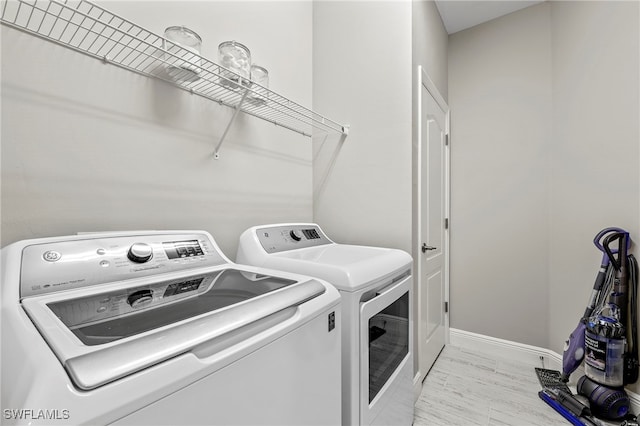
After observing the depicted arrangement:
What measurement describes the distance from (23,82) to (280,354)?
1184 millimetres

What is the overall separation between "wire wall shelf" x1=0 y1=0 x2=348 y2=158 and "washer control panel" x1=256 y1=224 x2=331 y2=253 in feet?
1.71

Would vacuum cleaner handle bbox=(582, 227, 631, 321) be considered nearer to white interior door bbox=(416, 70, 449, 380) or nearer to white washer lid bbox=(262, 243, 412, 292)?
white interior door bbox=(416, 70, 449, 380)

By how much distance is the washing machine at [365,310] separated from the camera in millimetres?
1019

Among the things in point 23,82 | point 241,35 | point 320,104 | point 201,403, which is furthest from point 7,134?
point 320,104

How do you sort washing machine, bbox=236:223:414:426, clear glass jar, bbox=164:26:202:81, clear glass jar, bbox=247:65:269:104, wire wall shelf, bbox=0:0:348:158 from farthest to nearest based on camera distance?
1. clear glass jar, bbox=247:65:269:104
2. clear glass jar, bbox=164:26:202:81
3. washing machine, bbox=236:223:414:426
4. wire wall shelf, bbox=0:0:348:158

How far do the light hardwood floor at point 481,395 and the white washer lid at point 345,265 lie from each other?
1.09 metres

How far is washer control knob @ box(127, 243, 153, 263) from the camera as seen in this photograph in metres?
0.94

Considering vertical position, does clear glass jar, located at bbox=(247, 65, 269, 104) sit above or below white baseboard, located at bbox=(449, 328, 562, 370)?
above

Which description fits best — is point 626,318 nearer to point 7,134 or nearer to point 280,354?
point 280,354

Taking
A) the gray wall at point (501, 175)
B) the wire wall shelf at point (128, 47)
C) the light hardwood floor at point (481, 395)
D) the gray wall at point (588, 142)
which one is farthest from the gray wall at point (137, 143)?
the gray wall at point (588, 142)

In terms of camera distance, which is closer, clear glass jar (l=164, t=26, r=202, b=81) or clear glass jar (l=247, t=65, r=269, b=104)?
clear glass jar (l=164, t=26, r=202, b=81)

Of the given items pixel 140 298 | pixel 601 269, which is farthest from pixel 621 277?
pixel 140 298

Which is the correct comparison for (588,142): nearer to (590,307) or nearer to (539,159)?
(539,159)

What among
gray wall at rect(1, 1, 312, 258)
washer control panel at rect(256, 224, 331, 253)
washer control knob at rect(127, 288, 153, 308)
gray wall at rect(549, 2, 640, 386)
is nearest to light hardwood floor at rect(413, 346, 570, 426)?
gray wall at rect(549, 2, 640, 386)
